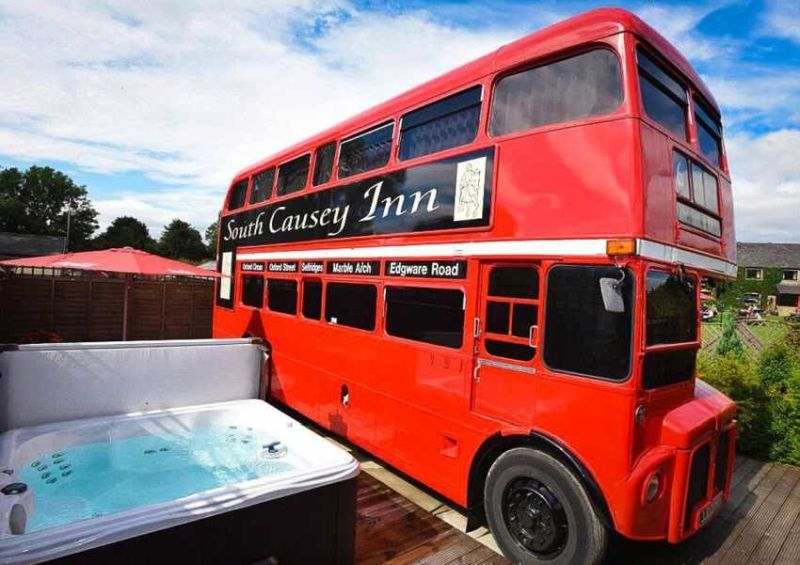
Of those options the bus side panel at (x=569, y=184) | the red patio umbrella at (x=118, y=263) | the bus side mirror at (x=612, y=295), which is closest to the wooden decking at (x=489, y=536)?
the bus side mirror at (x=612, y=295)

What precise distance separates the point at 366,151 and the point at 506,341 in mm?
3127

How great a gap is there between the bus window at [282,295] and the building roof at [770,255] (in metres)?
52.1

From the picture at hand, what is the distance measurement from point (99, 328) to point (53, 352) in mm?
9516

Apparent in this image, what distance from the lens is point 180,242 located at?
205 ft

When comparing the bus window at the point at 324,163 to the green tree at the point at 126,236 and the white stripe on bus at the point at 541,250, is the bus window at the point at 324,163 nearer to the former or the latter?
the white stripe on bus at the point at 541,250

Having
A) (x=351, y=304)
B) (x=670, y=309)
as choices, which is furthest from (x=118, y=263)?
(x=670, y=309)

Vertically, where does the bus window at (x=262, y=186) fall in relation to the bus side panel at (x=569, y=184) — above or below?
above

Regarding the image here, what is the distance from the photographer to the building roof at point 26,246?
36438mm

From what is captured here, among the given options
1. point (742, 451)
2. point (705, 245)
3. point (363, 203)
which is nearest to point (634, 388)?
point (705, 245)

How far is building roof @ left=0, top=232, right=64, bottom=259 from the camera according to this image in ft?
120

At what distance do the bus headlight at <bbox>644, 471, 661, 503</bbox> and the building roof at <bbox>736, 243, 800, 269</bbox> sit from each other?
5327 centimetres

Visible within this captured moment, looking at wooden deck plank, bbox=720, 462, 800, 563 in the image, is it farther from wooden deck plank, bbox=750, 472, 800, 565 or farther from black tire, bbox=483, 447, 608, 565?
black tire, bbox=483, 447, 608, 565

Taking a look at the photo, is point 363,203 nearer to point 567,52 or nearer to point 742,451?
point 567,52

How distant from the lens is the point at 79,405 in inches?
216
